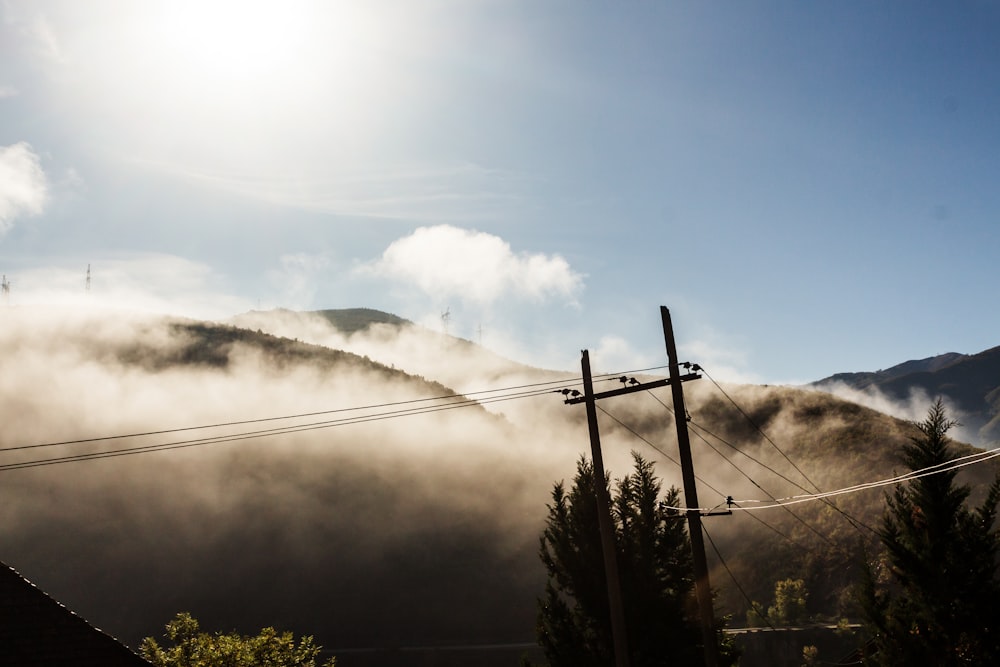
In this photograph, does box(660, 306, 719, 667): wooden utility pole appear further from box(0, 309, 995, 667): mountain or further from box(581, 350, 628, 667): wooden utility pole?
box(0, 309, 995, 667): mountain

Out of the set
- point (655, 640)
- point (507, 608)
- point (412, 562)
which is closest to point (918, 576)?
point (655, 640)

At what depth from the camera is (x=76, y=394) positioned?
13475cm

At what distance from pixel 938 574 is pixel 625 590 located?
10942mm

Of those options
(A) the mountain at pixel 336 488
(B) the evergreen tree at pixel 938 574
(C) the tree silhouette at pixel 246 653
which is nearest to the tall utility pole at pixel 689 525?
(B) the evergreen tree at pixel 938 574

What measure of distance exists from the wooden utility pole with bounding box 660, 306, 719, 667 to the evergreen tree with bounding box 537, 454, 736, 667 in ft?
36.6

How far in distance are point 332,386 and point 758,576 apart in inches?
3319

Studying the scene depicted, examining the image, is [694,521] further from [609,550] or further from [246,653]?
[246,653]

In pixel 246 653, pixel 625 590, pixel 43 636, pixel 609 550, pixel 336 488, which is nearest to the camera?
pixel 43 636

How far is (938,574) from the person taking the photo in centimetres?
2241

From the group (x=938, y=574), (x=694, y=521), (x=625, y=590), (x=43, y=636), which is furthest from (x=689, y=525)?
(x=43, y=636)

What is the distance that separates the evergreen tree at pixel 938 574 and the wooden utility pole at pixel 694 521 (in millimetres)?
9599

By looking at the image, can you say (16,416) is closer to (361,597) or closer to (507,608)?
(361,597)

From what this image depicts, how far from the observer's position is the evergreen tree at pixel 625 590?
28.2 meters

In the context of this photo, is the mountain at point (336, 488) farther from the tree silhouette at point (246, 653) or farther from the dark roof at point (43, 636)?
the dark roof at point (43, 636)
